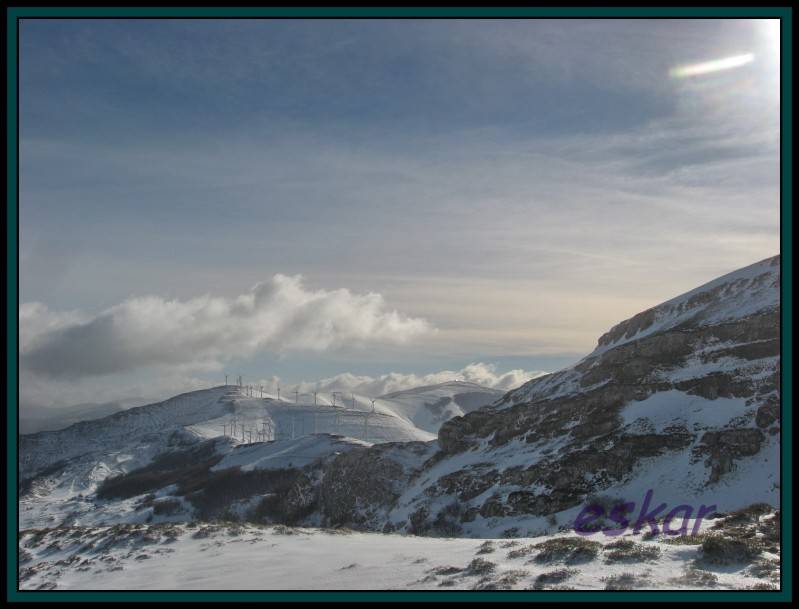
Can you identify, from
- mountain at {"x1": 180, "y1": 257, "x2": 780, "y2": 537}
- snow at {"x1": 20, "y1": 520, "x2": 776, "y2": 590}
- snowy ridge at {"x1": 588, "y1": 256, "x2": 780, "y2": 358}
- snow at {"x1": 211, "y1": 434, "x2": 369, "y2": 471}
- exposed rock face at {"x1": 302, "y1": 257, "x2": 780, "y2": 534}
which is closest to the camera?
snow at {"x1": 20, "y1": 520, "x2": 776, "y2": 590}

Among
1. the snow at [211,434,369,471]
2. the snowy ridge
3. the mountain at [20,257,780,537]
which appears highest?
the snowy ridge

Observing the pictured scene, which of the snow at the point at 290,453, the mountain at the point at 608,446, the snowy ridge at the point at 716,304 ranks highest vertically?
the snowy ridge at the point at 716,304

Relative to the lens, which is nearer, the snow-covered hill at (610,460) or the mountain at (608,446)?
the snow-covered hill at (610,460)

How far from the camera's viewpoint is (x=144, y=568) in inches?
1320

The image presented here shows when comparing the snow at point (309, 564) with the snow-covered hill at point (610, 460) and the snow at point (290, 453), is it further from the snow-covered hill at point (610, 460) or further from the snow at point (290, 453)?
the snow at point (290, 453)

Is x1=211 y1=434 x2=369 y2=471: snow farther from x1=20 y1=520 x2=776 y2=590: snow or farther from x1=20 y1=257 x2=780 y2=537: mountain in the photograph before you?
x1=20 y1=520 x2=776 y2=590: snow

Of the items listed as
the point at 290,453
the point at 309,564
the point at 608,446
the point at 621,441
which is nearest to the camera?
the point at 309,564

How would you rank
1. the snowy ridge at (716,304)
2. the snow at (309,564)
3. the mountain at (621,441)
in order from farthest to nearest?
the snowy ridge at (716,304), the mountain at (621,441), the snow at (309,564)

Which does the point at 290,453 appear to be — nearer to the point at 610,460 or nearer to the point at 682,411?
the point at 610,460

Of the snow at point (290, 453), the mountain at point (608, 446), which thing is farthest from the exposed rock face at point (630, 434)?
the snow at point (290, 453)

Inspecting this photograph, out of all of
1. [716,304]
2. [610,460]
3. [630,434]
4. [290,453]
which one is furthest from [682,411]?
[290,453]

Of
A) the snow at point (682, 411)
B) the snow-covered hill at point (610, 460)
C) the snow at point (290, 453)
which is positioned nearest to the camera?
the snow-covered hill at point (610, 460)

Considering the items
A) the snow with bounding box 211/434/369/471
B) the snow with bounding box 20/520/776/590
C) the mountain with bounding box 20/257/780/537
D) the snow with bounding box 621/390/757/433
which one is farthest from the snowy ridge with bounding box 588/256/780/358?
the snow with bounding box 211/434/369/471
